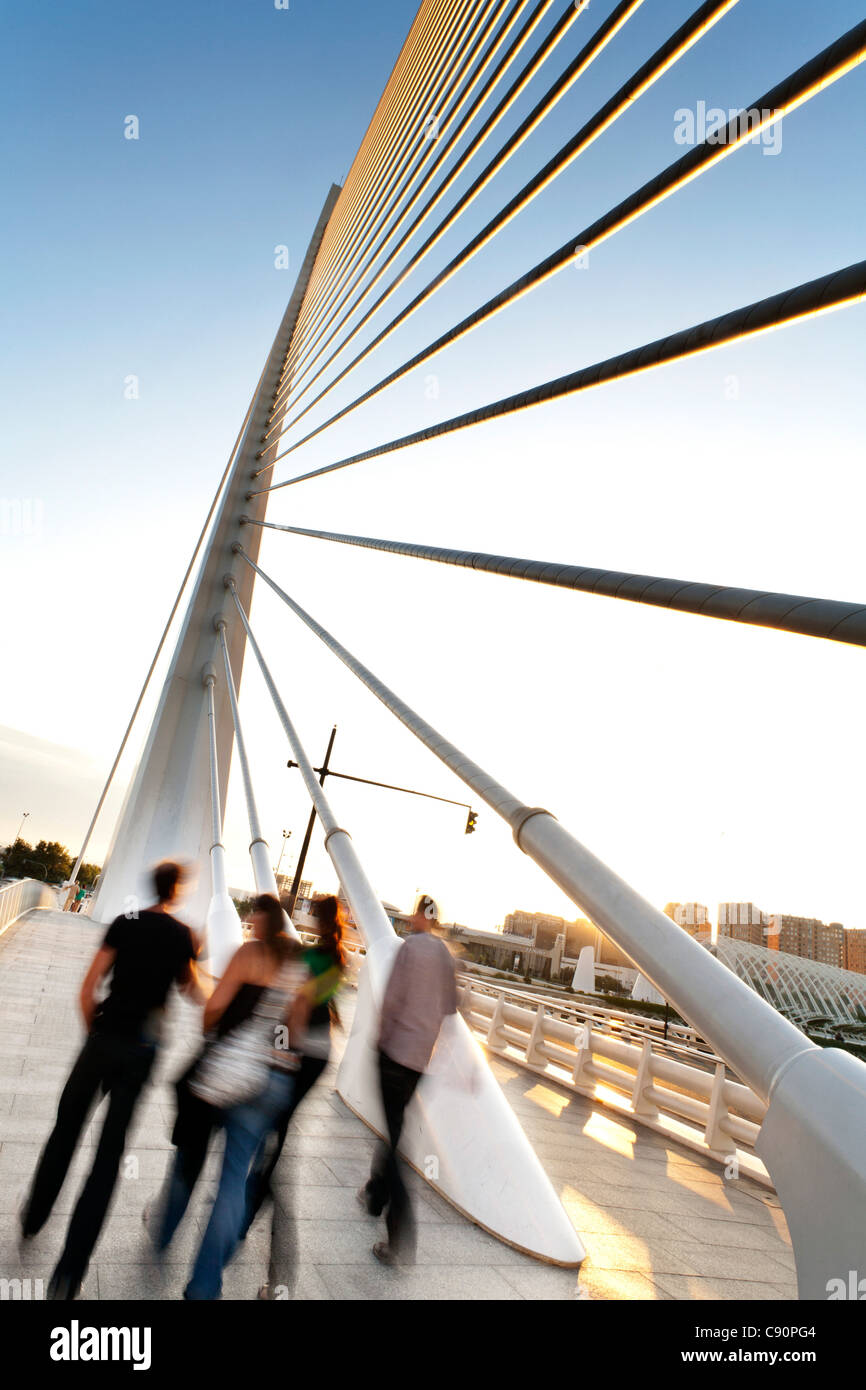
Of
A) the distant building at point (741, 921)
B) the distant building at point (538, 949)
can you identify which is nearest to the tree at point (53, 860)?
the distant building at point (538, 949)

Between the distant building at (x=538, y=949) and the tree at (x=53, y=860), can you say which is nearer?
the distant building at (x=538, y=949)

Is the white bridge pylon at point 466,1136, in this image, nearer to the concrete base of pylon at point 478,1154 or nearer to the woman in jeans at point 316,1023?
the concrete base of pylon at point 478,1154

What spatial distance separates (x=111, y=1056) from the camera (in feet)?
8.99

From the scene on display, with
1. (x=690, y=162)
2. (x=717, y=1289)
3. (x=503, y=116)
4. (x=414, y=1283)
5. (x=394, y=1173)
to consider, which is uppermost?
(x=503, y=116)

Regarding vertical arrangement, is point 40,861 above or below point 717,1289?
below

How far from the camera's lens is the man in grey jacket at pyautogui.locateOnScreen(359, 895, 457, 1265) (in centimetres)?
355

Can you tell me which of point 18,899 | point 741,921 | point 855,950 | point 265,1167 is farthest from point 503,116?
point 855,950

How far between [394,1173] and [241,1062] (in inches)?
44.0

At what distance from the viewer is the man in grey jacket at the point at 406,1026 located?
3551 millimetres

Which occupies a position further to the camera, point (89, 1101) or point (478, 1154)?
point (478, 1154)

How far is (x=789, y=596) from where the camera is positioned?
1.68m

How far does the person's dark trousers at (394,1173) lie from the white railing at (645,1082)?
1.43 feet

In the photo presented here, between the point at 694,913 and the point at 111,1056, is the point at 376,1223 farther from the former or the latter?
the point at 694,913
